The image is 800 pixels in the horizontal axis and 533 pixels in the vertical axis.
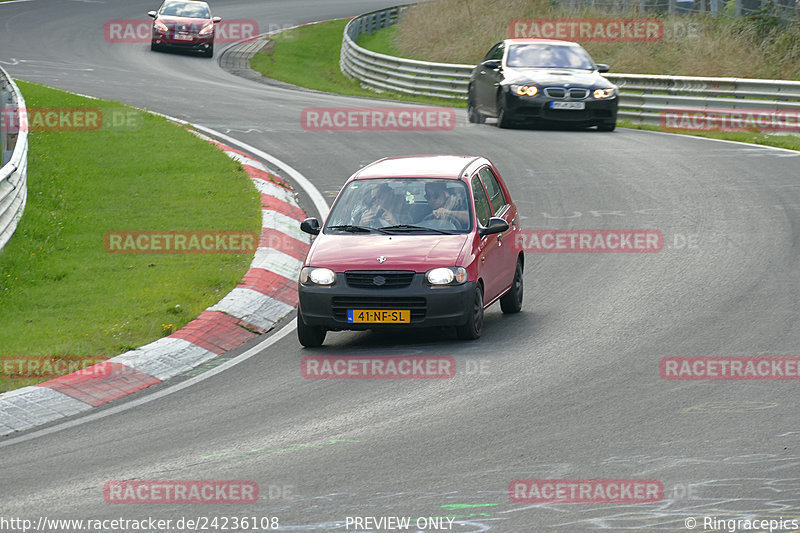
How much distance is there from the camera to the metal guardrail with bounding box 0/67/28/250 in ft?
47.5

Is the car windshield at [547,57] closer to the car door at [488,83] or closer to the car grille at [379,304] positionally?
the car door at [488,83]

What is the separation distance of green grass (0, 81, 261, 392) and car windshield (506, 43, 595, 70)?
6771mm

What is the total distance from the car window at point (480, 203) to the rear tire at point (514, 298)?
0.74m

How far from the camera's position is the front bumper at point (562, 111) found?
2316 centimetres

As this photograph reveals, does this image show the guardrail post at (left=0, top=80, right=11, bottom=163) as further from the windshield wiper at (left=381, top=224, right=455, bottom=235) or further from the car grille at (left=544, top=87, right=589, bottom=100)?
the car grille at (left=544, top=87, right=589, bottom=100)

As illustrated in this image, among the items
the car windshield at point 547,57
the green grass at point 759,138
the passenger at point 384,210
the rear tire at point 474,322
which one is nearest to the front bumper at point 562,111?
the car windshield at point 547,57

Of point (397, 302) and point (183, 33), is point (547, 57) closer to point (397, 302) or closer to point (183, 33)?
point (397, 302)

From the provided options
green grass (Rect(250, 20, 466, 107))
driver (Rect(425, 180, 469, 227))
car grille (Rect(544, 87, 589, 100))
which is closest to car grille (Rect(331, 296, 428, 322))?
driver (Rect(425, 180, 469, 227))

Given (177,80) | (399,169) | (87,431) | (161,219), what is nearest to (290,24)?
(177,80)

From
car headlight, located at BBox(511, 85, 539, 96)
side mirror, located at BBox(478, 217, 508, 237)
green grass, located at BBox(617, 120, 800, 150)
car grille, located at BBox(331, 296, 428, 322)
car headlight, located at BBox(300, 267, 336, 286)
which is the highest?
side mirror, located at BBox(478, 217, 508, 237)

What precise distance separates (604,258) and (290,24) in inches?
1616

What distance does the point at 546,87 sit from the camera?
23078mm

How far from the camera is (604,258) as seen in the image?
1455cm

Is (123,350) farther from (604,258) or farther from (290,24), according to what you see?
(290,24)
